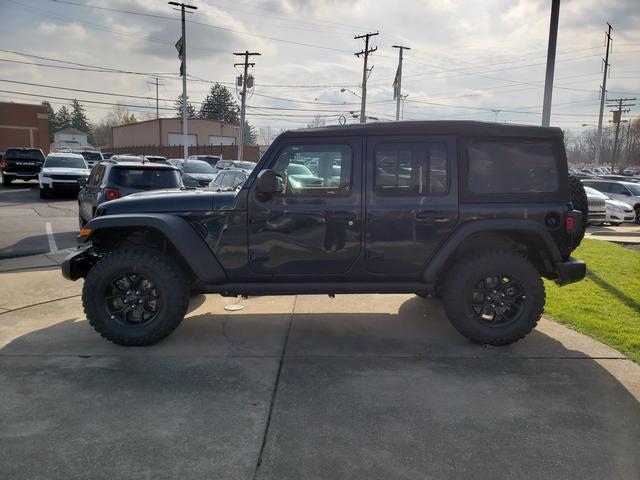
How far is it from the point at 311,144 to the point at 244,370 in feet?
6.80

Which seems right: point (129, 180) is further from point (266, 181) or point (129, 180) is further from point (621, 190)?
point (621, 190)

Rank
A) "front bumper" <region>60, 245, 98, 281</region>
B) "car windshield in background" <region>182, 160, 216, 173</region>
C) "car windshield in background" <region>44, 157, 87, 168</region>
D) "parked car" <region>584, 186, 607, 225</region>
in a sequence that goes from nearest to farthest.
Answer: "front bumper" <region>60, 245, 98, 281</region>, "parked car" <region>584, 186, 607, 225</region>, "car windshield in background" <region>44, 157, 87, 168</region>, "car windshield in background" <region>182, 160, 216, 173</region>

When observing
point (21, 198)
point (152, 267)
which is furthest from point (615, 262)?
point (21, 198)

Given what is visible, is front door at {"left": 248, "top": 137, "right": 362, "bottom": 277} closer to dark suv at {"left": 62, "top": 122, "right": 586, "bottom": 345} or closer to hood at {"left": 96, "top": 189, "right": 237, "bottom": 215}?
dark suv at {"left": 62, "top": 122, "right": 586, "bottom": 345}

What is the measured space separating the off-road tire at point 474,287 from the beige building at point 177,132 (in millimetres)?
67819

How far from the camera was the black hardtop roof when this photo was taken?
459 cm

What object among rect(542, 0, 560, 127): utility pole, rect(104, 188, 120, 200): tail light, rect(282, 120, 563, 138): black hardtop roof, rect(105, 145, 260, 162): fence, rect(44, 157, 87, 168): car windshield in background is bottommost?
rect(104, 188, 120, 200): tail light

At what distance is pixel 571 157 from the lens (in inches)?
4432

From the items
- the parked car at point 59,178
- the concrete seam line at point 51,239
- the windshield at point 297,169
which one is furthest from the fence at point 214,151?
the windshield at point 297,169

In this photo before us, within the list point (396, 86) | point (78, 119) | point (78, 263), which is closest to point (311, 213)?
point (78, 263)

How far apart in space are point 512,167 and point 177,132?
75.4 metres

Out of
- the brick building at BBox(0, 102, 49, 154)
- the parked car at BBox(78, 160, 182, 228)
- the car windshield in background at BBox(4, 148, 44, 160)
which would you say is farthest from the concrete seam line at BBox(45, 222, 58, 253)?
the brick building at BBox(0, 102, 49, 154)

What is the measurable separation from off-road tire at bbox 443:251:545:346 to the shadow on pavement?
0.17 meters

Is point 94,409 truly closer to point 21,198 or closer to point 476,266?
point 476,266
